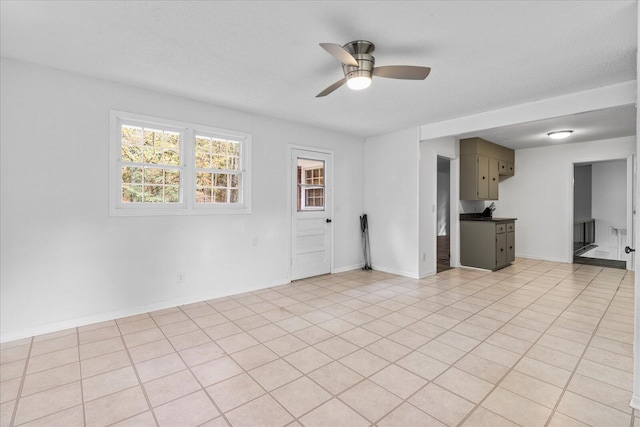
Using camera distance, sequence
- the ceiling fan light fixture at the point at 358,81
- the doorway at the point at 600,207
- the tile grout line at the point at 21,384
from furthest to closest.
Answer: the doorway at the point at 600,207
the ceiling fan light fixture at the point at 358,81
the tile grout line at the point at 21,384

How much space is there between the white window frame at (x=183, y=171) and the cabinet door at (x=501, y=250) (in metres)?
4.52

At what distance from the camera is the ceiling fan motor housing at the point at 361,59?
2.44 metres

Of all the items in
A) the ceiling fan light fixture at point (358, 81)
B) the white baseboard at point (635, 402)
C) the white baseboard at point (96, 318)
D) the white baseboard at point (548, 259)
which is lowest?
the white baseboard at point (635, 402)

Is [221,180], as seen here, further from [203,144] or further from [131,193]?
[131,193]

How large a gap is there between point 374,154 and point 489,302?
316cm

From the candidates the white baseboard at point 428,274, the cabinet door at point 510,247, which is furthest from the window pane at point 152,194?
the cabinet door at point 510,247

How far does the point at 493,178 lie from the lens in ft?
20.4

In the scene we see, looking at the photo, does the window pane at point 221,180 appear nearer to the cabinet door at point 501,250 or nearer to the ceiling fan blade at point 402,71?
the ceiling fan blade at point 402,71

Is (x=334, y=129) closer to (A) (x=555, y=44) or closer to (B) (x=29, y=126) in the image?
(A) (x=555, y=44)

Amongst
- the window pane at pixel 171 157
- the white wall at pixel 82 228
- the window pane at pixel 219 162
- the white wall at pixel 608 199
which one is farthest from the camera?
the white wall at pixel 608 199

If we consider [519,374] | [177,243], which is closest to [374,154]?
[177,243]

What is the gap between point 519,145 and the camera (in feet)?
21.1

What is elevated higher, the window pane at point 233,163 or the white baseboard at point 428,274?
the window pane at point 233,163

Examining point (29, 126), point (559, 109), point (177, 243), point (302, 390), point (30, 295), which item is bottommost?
point (302, 390)
